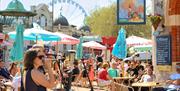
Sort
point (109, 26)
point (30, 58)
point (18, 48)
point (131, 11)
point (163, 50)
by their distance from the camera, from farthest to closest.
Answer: point (109, 26)
point (18, 48)
point (131, 11)
point (163, 50)
point (30, 58)

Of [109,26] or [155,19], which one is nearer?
[155,19]

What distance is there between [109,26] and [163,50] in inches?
1761

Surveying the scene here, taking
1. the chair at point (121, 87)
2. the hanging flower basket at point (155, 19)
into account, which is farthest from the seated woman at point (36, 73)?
the chair at point (121, 87)

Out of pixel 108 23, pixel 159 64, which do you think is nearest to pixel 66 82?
pixel 159 64

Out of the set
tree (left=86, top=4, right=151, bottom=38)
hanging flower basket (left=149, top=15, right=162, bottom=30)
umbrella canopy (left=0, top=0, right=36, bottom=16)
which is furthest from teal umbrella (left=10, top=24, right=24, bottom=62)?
tree (left=86, top=4, right=151, bottom=38)

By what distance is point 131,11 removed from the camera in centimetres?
1106

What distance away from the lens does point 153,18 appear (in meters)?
9.71

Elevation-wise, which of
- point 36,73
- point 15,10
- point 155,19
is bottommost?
point 36,73

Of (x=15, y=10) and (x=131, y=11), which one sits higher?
(x=15, y=10)

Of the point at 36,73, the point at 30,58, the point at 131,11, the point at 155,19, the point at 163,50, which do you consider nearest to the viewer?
the point at 36,73

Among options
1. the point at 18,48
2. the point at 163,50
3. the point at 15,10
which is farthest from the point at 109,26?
the point at 163,50

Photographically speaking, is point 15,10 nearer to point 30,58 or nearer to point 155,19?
point 155,19

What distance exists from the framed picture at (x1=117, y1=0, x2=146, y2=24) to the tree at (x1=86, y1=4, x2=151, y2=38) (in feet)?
133

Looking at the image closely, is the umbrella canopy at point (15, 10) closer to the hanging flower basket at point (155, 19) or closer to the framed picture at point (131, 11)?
the framed picture at point (131, 11)
